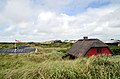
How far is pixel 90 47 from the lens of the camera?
32344mm

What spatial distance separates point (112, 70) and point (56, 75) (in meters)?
1.55

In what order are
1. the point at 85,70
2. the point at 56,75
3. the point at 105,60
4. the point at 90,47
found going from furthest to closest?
the point at 90,47 → the point at 105,60 → the point at 85,70 → the point at 56,75

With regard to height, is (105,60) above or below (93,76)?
above

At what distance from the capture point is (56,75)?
4836 millimetres

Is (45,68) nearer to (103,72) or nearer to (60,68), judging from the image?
(60,68)

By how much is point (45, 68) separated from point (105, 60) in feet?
5.65

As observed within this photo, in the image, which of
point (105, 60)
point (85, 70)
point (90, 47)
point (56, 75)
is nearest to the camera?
point (56, 75)

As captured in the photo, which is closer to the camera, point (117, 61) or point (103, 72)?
point (103, 72)

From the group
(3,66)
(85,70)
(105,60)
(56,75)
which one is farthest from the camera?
(3,66)

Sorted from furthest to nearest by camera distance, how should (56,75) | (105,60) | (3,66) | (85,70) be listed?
1. (3,66)
2. (105,60)
3. (85,70)
4. (56,75)

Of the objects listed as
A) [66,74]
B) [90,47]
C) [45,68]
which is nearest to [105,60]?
[66,74]

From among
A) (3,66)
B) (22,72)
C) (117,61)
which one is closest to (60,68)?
(22,72)

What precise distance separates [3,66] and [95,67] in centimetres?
320

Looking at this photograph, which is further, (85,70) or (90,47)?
(90,47)
